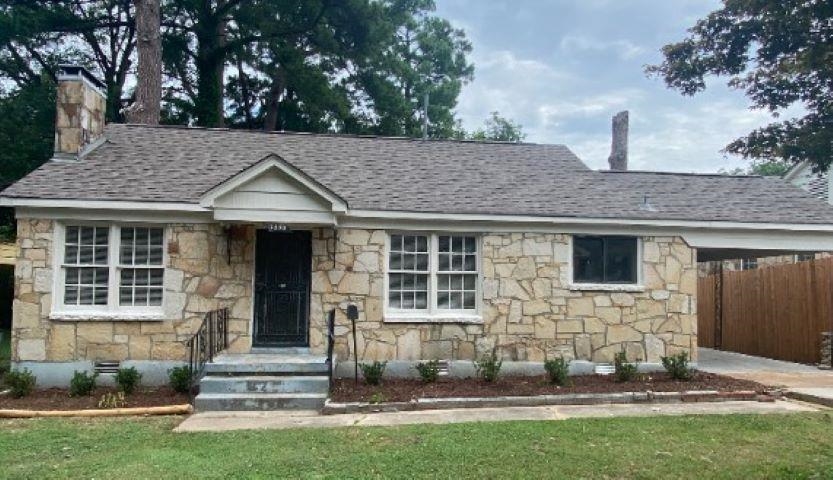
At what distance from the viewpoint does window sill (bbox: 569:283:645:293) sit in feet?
35.8

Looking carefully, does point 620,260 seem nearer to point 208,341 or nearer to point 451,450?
point 451,450

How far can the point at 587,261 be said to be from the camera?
11039 millimetres

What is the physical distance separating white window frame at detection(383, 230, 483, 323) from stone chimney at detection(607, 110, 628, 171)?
664 centimetres

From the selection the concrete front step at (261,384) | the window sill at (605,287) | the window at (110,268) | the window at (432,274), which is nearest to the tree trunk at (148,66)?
the window at (110,268)

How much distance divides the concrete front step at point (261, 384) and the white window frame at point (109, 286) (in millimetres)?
1859

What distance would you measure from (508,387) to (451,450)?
3.52 metres

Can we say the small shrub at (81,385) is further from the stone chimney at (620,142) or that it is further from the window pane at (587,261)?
the stone chimney at (620,142)

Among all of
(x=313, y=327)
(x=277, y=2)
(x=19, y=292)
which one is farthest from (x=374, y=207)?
(x=277, y=2)

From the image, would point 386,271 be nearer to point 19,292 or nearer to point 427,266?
point 427,266

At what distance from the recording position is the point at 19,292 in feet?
32.2

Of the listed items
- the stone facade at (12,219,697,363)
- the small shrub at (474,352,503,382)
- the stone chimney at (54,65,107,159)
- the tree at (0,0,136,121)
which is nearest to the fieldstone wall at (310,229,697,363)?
the stone facade at (12,219,697,363)

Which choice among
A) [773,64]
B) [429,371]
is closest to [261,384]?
[429,371]

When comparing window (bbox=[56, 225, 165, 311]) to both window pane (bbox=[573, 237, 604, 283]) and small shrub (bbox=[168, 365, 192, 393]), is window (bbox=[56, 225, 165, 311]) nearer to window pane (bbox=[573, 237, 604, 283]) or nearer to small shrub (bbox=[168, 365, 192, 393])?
small shrub (bbox=[168, 365, 192, 393])

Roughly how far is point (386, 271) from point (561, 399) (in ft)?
11.8
